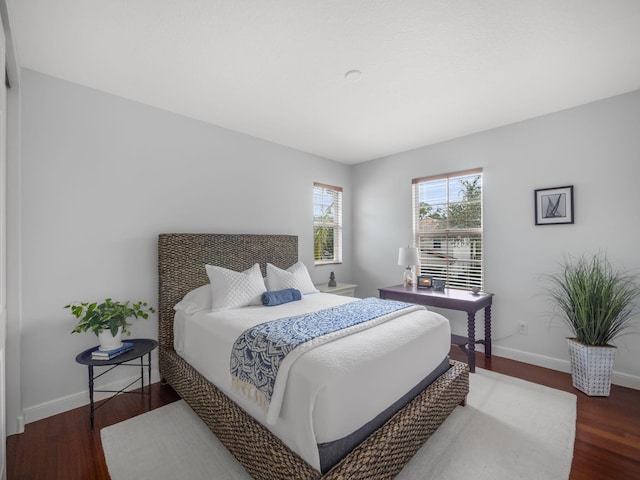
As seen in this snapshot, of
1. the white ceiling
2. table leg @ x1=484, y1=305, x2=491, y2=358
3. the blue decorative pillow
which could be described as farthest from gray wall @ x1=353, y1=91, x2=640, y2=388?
the blue decorative pillow

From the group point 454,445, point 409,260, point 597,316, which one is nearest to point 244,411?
point 454,445

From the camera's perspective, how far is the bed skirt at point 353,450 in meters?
1.36

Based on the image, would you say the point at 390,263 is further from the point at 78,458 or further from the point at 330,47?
the point at 78,458

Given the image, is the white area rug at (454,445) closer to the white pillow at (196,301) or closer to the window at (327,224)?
the white pillow at (196,301)

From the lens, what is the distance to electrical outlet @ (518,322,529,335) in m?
3.16

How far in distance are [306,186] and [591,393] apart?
364 cm

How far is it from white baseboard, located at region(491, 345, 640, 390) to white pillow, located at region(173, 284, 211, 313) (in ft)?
10.4

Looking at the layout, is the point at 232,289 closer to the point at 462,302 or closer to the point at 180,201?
the point at 180,201

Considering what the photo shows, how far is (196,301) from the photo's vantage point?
264 centimetres

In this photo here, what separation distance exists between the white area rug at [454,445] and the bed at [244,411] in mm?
101

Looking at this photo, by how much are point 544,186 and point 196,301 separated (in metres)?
3.63

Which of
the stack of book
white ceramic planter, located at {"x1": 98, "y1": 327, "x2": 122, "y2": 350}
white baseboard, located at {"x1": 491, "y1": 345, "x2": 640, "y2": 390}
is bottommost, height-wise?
white baseboard, located at {"x1": 491, "y1": 345, "x2": 640, "y2": 390}

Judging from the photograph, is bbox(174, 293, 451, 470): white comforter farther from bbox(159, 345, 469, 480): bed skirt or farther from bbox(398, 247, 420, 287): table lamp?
bbox(398, 247, 420, 287): table lamp

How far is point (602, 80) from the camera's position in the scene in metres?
2.38
